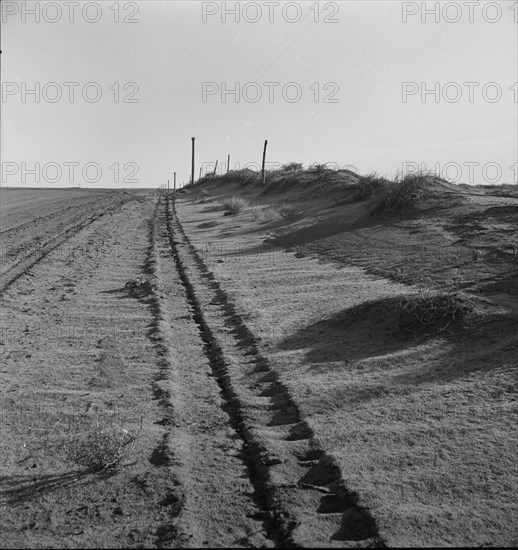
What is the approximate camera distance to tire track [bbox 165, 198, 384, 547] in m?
3.30

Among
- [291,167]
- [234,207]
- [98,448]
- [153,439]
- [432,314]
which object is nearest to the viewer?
[98,448]

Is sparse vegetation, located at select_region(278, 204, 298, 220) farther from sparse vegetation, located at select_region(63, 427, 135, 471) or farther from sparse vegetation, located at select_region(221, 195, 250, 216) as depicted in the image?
sparse vegetation, located at select_region(63, 427, 135, 471)

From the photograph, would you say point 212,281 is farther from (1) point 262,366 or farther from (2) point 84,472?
(2) point 84,472

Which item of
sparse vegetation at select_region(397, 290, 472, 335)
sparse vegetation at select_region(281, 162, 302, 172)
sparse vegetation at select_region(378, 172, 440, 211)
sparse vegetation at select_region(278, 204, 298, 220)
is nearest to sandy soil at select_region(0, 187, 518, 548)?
sparse vegetation at select_region(397, 290, 472, 335)

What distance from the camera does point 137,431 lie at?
14.6 feet

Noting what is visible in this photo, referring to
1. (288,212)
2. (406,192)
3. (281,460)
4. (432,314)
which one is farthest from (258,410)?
(288,212)

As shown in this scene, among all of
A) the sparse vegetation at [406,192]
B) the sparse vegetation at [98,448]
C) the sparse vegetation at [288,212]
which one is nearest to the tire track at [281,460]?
the sparse vegetation at [98,448]

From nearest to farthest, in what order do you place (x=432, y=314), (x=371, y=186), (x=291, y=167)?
(x=432, y=314) < (x=371, y=186) < (x=291, y=167)

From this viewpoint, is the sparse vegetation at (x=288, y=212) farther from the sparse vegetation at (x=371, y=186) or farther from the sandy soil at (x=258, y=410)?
the sandy soil at (x=258, y=410)

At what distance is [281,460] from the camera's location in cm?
408

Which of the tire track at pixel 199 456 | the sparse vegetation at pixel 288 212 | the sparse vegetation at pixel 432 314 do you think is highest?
the sparse vegetation at pixel 288 212

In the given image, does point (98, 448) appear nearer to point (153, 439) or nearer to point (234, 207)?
point (153, 439)

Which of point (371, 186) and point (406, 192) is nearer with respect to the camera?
point (406, 192)

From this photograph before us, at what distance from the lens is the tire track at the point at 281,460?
330 cm
